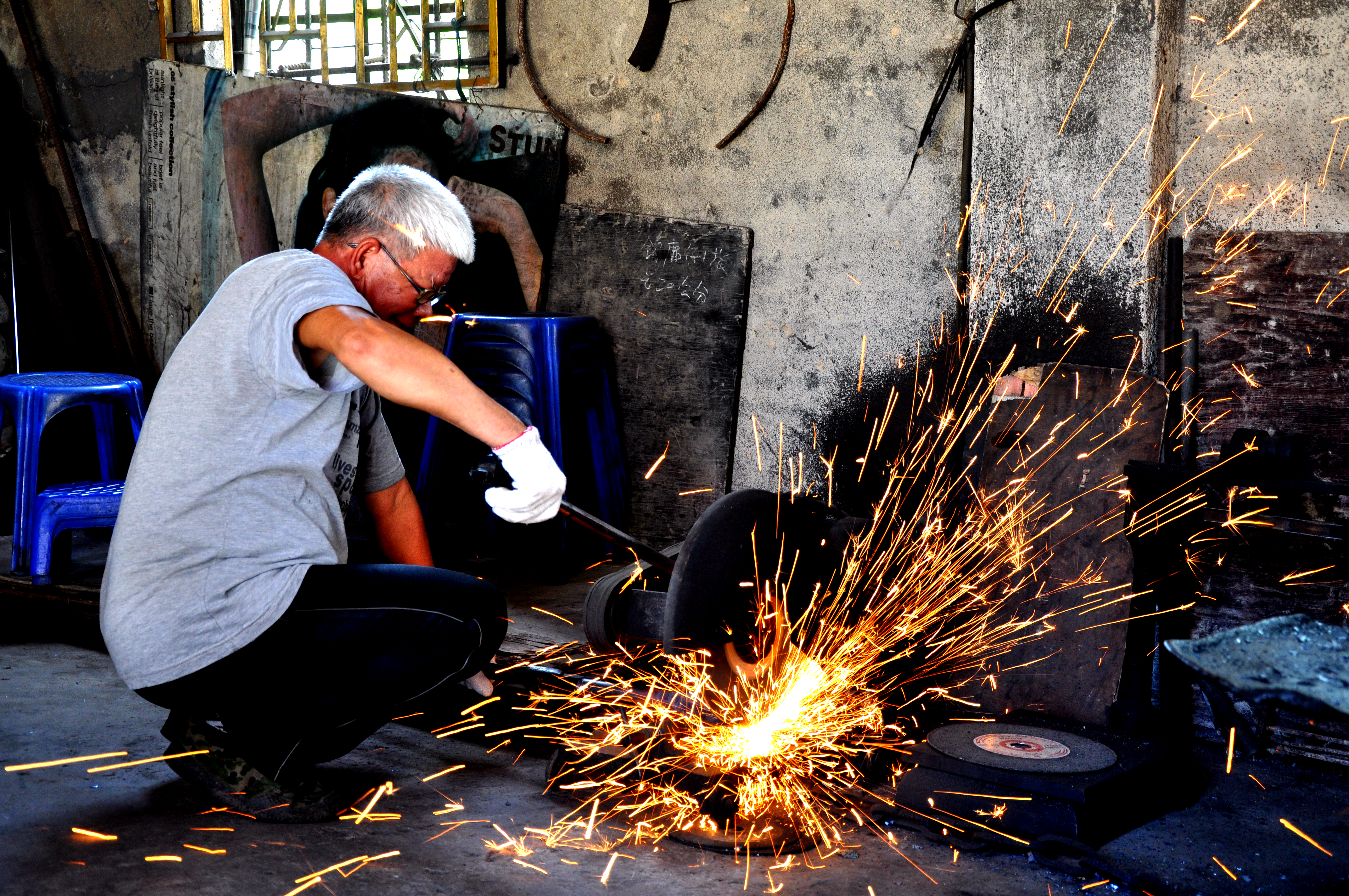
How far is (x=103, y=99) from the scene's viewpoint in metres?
5.75

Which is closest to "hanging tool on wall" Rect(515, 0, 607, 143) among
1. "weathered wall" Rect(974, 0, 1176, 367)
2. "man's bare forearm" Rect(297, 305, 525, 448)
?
"weathered wall" Rect(974, 0, 1176, 367)

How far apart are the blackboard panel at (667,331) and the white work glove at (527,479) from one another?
95.6 inches

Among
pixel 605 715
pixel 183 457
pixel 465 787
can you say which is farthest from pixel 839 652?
pixel 183 457

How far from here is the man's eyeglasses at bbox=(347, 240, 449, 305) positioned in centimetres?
236

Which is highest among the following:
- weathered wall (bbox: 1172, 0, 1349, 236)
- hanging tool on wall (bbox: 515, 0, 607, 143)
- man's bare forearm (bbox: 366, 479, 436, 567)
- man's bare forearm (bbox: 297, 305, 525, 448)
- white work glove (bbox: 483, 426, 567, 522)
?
hanging tool on wall (bbox: 515, 0, 607, 143)

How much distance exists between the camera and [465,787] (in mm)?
2625

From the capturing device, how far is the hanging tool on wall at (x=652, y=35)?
4.64 meters

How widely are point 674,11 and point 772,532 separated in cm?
293

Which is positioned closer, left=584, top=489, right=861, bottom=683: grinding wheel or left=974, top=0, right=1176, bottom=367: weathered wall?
left=584, top=489, right=861, bottom=683: grinding wheel

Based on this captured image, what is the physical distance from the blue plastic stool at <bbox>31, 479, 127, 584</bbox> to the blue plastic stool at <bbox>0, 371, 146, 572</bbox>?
11cm

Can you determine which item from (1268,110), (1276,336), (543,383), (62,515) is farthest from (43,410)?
(1268,110)

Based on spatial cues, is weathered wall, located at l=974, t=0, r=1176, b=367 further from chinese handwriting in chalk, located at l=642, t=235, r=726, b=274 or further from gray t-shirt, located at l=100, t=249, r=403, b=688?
gray t-shirt, located at l=100, t=249, r=403, b=688

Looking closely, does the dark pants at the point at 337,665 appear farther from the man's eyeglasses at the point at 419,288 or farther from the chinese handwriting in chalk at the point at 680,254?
the chinese handwriting in chalk at the point at 680,254

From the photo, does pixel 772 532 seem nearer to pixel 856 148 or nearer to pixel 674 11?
pixel 856 148
